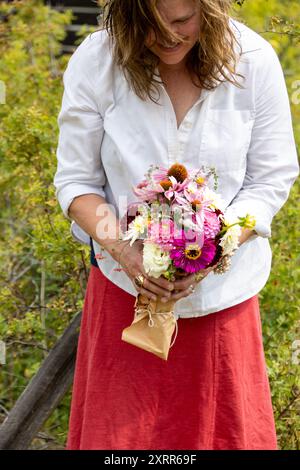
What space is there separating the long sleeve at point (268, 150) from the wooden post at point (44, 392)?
114cm

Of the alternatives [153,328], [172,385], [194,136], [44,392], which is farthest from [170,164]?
[44,392]

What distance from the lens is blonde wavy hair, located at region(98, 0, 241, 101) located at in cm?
227

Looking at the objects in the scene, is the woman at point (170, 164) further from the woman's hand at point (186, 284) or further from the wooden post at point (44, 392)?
the wooden post at point (44, 392)

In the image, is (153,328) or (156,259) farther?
(153,328)

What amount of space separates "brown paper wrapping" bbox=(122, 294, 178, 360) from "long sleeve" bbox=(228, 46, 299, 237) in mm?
340

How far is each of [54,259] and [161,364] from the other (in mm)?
1116

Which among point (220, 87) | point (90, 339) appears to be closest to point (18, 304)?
point (90, 339)

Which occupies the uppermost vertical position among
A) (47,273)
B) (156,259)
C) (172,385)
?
(156,259)

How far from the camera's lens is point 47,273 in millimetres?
3865

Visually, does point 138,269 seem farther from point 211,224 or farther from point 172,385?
point 172,385

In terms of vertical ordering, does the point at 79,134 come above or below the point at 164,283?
above

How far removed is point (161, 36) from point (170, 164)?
0.35 m

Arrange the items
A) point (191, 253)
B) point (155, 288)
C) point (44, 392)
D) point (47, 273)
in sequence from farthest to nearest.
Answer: point (47, 273) < point (44, 392) < point (155, 288) < point (191, 253)
